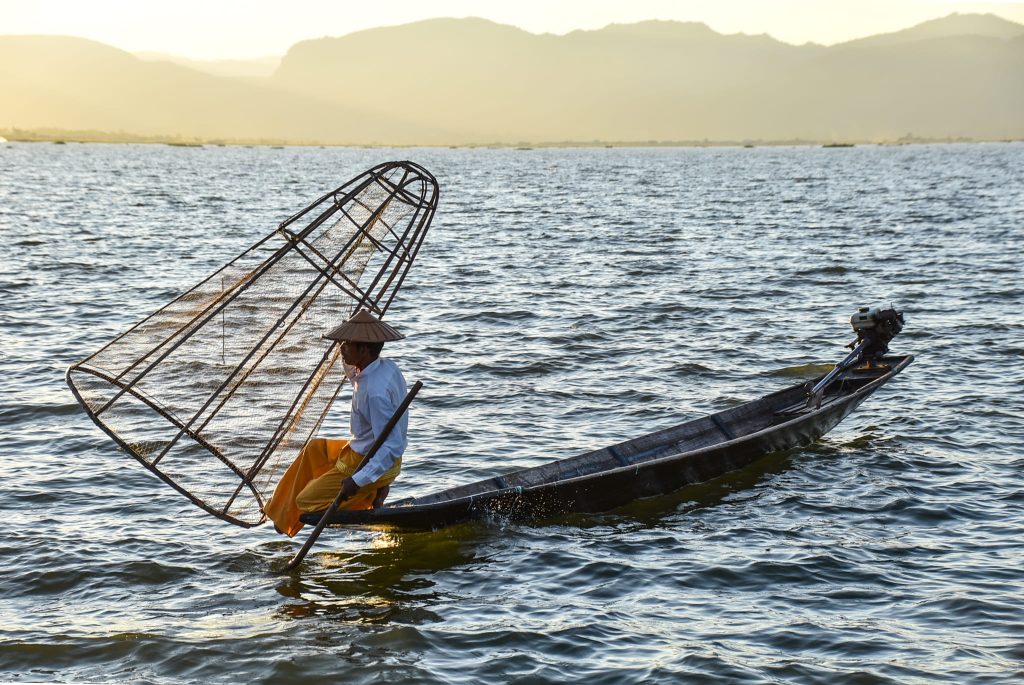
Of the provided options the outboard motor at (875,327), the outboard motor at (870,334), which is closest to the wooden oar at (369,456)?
the outboard motor at (870,334)

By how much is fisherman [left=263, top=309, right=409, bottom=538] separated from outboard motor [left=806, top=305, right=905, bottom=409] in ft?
23.2

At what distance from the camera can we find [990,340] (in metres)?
21.5

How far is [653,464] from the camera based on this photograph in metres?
12.2

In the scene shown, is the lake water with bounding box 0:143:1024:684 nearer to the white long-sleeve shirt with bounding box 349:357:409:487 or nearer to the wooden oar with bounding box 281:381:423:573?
the wooden oar with bounding box 281:381:423:573

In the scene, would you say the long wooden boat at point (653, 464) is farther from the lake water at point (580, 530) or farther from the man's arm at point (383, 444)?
the man's arm at point (383, 444)

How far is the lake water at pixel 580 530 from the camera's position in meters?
9.05

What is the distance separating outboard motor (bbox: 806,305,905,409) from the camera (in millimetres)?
15625

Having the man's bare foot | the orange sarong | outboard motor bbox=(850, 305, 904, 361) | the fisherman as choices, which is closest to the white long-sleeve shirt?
the fisherman

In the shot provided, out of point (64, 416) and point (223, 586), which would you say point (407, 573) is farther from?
point (64, 416)

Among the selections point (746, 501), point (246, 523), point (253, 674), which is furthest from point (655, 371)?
point (253, 674)

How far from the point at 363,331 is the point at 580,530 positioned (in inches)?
133

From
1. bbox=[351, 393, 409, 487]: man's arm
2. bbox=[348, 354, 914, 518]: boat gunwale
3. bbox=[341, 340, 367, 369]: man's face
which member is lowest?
bbox=[348, 354, 914, 518]: boat gunwale

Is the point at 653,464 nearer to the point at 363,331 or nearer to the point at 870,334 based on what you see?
the point at 363,331

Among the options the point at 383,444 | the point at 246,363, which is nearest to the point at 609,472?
the point at 383,444
